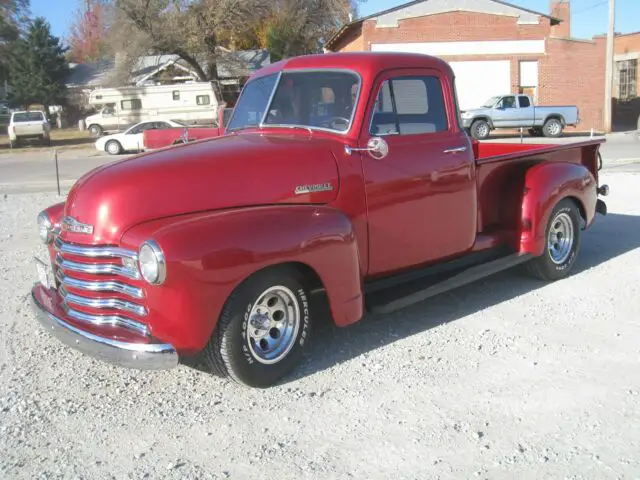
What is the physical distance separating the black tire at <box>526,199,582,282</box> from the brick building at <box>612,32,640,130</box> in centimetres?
3385

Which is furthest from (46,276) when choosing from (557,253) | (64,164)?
(64,164)

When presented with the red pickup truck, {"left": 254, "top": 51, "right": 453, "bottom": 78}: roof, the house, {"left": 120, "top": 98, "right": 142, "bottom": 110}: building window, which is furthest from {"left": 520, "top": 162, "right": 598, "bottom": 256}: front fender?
the house

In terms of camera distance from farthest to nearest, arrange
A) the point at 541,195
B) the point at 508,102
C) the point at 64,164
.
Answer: the point at 508,102 → the point at 64,164 → the point at 541,195

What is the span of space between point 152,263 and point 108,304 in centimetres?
52

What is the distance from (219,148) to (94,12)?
218 feet

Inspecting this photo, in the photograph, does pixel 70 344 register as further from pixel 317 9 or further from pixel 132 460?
pixel 317 9

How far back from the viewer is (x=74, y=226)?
398 centimetres

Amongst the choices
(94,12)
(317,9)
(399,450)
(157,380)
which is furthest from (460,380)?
(94,12)

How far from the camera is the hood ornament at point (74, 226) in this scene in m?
3.87

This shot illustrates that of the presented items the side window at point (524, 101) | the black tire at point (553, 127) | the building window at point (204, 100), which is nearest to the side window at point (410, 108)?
the side window at point (524, 101)

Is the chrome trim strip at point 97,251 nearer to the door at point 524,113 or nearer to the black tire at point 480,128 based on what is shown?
the black tire at point 480,128

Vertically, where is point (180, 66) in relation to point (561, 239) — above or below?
above

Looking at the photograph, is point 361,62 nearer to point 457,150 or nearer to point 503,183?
Result: point 457,150

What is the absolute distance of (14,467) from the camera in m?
3.29
